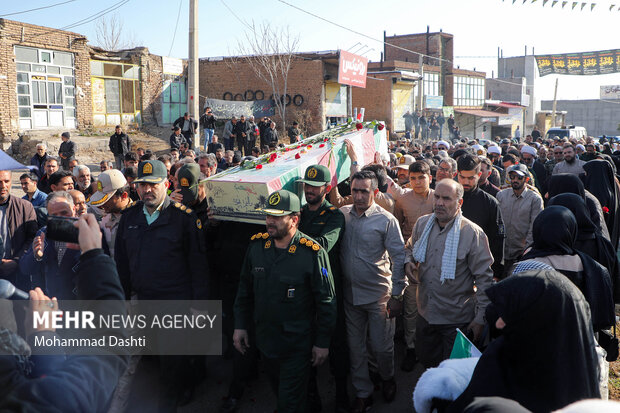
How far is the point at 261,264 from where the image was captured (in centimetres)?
368

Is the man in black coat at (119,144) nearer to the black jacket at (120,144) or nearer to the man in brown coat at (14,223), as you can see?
the black jacket at (120,144)

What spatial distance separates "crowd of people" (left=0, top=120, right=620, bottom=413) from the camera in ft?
10.9

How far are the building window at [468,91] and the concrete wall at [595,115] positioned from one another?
26.6m

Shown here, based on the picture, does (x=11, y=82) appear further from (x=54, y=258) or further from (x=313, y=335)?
(x=313, y=335)

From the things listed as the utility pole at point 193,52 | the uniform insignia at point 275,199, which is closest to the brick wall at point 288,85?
the utility pole at point 193,52

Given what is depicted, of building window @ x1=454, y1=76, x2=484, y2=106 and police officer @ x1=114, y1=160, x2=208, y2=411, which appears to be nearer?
police officer @ x1=114, y1=160, x2=208, y2=411

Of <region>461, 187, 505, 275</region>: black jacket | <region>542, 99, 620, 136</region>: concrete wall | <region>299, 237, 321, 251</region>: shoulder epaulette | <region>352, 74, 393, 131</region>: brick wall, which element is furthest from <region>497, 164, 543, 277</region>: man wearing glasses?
<region>542, 99, 620, 136</region>: concrete wall

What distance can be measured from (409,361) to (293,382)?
1.89 metres

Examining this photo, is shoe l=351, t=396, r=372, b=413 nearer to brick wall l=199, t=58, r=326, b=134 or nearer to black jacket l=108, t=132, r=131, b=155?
black jacket l=108, t=132, r=131, b=155

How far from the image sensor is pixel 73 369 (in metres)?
1.74

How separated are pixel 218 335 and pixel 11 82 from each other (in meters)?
15.8

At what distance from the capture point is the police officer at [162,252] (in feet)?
Result: 13.5

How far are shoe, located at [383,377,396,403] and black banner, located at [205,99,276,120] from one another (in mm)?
19862

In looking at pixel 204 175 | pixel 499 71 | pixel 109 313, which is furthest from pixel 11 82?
pixel 499 71
